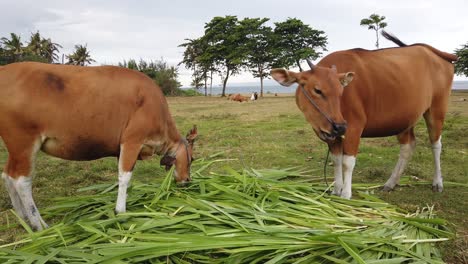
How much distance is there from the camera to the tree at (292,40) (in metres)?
36.0

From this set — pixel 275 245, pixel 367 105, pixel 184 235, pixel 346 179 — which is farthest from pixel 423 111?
pixel 184 235

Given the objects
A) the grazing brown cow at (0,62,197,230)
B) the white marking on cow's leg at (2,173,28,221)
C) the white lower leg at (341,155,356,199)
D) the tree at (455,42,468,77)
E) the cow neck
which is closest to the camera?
the grazing brown cow at (0,62,197,230)

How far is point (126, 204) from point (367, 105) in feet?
9.12

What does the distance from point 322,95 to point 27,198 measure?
2.98 meters

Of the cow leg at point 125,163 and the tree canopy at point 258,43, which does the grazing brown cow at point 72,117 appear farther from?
the tree canopy at point 258,43

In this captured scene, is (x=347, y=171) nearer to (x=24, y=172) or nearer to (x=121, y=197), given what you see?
(x=121, y=197)

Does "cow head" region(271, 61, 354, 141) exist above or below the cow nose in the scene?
above

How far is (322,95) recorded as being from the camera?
372 cm

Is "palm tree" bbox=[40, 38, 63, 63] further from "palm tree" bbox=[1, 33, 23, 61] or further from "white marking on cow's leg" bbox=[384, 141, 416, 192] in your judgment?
"white marking on cow's leg" bbox=[384, 141, 416, 192]

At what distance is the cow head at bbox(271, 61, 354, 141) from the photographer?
3.64 meters

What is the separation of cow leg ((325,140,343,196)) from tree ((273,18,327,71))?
32182mm

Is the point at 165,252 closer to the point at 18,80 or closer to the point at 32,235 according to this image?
the point at 32,235

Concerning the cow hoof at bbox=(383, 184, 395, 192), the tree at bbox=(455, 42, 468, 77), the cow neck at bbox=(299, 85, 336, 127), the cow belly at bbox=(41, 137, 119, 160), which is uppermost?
the tree at bbox=(455, 42, 468, 77)

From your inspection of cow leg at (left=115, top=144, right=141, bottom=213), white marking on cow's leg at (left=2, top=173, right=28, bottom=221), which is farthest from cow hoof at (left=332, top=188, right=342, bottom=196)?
white marking on cow's leg at (left=2, top=173, right=28, bottom=221)
